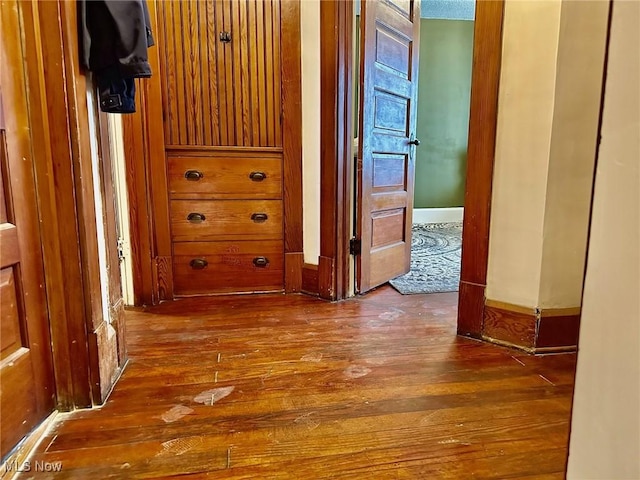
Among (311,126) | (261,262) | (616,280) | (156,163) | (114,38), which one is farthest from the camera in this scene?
(261,262)

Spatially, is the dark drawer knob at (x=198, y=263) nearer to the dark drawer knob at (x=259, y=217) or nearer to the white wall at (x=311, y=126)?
the dark drawer knob at (x=259, y=217)

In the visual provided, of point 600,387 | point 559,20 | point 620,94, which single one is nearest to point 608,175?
point 620,94

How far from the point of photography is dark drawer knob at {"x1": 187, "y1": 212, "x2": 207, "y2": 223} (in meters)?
2.35

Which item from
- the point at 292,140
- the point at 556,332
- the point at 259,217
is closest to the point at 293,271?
the point at 259,217

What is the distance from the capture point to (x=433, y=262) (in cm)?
324

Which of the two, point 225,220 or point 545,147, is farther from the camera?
point 225,220

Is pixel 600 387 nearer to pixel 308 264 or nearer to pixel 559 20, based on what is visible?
pixel 559 20

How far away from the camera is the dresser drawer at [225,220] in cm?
234

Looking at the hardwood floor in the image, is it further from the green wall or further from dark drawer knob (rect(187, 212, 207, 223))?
the green wall

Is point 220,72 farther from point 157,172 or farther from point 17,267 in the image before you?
point 17,267

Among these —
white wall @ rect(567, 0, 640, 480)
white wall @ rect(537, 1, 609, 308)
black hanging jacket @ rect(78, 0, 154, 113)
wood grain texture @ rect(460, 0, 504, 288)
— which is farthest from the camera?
wood grain texture @ rect(460, 0, 504, 288)

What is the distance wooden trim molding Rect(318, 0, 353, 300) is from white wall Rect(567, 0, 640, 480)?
1729mm

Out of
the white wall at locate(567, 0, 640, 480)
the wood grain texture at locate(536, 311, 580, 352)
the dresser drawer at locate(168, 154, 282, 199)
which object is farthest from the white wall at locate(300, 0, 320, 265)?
the white wall at locate(567, 0, 640, 480)

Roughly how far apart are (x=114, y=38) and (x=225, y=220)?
124cm
